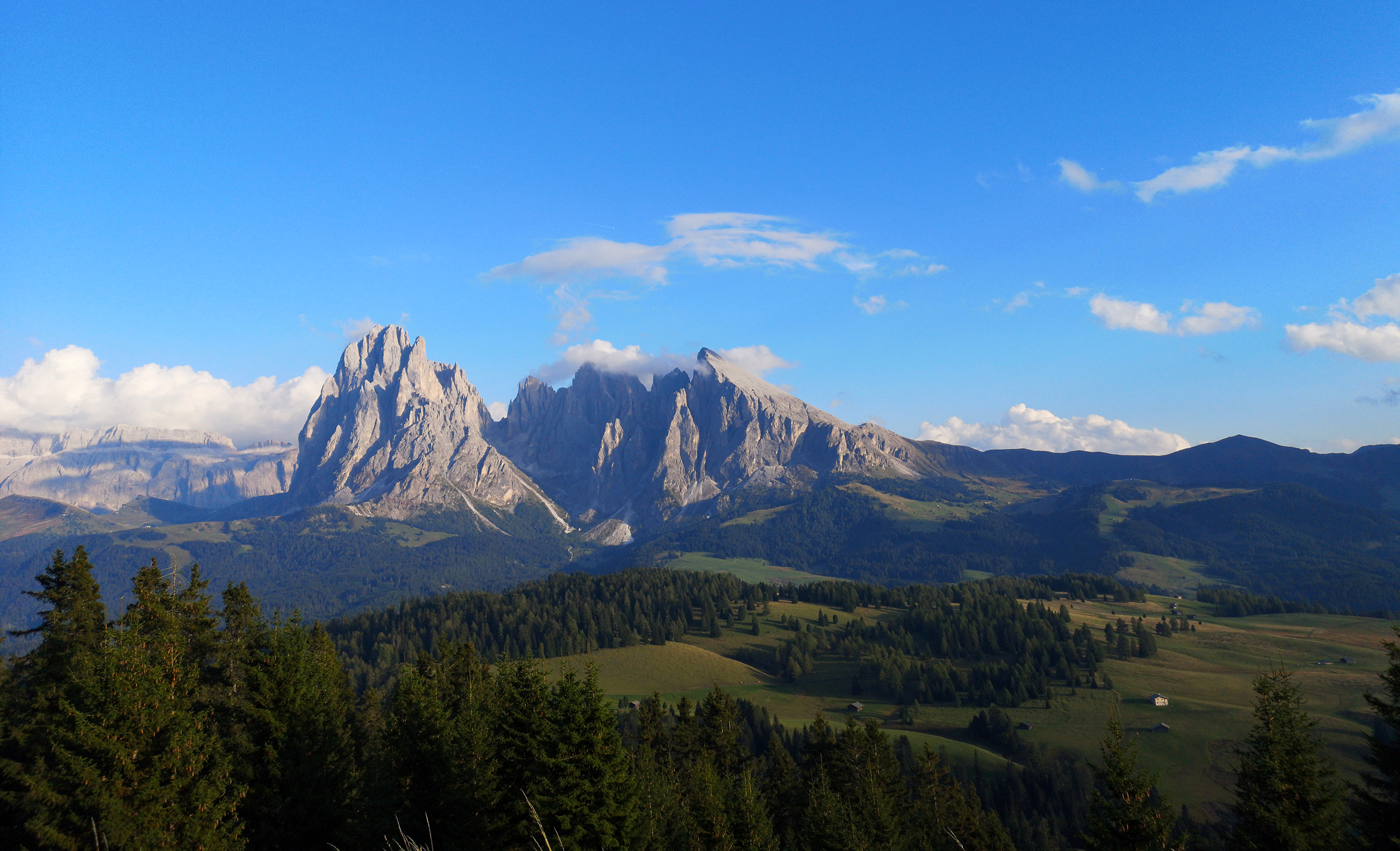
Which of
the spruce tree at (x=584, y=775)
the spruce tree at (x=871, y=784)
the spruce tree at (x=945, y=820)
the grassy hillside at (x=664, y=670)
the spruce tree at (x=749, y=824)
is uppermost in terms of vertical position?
the spruce tree at (x=584, y=775)

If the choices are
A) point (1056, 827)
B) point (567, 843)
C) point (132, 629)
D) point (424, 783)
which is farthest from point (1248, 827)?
point (1056, 827)

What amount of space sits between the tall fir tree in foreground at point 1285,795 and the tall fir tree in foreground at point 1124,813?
3.84m

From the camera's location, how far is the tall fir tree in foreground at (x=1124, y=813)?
79.0 feet

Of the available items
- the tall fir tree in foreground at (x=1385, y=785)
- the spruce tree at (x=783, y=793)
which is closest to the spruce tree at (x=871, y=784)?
the spruce tree at (x=783, y=793)

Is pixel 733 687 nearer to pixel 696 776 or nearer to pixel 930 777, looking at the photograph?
pixel 930 777

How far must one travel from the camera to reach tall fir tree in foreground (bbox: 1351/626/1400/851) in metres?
25.7

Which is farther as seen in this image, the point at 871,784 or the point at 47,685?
the point at 871,784

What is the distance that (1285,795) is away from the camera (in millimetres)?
26781

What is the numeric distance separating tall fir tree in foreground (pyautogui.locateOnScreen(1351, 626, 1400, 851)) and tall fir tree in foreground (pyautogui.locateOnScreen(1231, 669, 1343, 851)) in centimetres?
119

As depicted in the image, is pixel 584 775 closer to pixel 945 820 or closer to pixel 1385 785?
pixel 1385 785

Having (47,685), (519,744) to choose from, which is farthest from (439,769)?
(47,685)

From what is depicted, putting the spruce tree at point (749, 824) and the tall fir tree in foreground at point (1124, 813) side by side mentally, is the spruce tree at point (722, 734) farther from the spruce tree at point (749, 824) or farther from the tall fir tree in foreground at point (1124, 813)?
the tall fir tree in foreground at point (1124, 813)

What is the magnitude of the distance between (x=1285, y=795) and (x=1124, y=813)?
7692 mm

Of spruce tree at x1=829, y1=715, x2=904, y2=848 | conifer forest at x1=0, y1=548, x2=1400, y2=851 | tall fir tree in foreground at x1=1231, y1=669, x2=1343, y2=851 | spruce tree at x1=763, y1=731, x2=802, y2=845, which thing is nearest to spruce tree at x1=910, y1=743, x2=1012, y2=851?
conifer forest at x1=0, y1=548, x2=1400, y2=851
